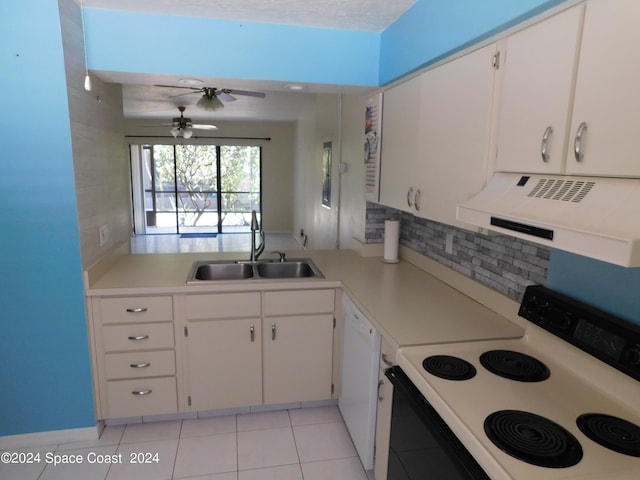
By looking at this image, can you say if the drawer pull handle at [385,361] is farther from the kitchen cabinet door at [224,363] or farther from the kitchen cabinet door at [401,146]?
the kitchen cabinet door at [224,363]

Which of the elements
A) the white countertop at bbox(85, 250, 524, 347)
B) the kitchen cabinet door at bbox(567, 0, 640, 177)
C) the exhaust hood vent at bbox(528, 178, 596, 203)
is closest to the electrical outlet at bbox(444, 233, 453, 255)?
the white countertop at bbox(85, 250, 524, 347)

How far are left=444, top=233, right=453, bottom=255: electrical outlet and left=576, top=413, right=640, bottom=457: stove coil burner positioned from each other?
1332mm

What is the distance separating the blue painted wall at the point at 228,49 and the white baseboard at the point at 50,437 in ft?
6.84

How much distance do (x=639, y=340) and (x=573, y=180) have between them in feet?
1.66

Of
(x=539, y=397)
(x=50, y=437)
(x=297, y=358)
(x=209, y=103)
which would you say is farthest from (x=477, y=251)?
(x=209, y=103)

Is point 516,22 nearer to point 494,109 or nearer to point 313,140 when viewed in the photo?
point 494,109

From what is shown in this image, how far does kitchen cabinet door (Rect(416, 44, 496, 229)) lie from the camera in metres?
1.63

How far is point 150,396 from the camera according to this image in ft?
8.20

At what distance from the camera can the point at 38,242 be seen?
2197mm

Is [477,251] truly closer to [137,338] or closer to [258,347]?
[258,347]

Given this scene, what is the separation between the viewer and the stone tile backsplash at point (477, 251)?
183cm

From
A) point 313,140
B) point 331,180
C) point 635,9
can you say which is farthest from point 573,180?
point 313,140

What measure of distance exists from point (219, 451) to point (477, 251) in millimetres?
1798

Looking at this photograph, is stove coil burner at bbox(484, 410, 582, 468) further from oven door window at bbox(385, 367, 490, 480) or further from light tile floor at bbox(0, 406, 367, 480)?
light tile floor at bbox(0, 406, 367, 480)
